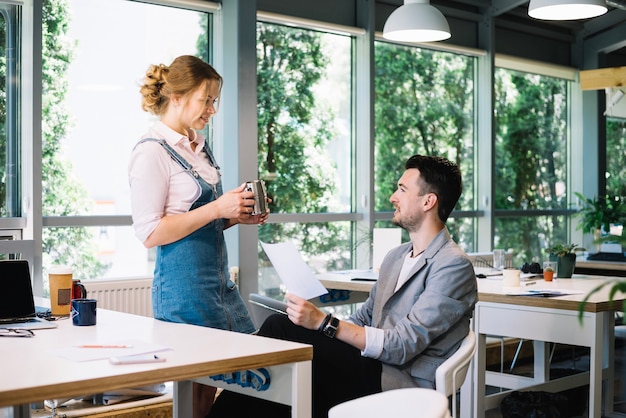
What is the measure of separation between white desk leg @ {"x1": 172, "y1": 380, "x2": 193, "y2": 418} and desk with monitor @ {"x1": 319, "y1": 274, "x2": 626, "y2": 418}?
188 centimetres

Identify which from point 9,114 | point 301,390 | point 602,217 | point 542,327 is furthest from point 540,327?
point 602,217

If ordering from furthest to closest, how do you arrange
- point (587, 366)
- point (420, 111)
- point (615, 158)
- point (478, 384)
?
point (615, 158) < point (420, 111) < point (587, 366) < point (478, 384)

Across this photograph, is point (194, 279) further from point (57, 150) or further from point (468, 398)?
point (57, 150)

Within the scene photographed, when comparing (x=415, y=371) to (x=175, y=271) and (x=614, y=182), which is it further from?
(x=614, y=182)

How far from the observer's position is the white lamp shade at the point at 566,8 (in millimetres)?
4570

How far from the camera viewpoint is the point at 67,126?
5117 mm

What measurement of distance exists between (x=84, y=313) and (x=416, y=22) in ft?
10.2

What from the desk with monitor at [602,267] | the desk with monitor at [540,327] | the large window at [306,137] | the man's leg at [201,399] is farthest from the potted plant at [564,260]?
the man's leg at [201,399]

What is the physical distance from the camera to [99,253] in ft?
17.3

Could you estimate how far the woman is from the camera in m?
2.57

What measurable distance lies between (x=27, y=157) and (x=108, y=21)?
1.03 m

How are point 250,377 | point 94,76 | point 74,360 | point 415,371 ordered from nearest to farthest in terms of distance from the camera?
1. point 74,360
2. point 250,377
3. point 415,371
4. point 94,76

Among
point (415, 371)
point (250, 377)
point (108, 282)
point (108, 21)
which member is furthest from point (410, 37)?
point (250, 377)

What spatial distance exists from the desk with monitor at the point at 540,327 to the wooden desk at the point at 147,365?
200 cm
